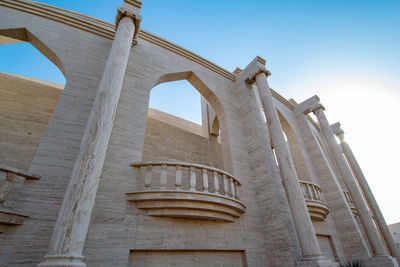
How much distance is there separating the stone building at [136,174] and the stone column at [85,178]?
0.02m

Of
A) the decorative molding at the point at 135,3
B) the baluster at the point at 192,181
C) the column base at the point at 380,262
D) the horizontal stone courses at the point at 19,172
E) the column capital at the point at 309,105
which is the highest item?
the column capital at the point at 309,105

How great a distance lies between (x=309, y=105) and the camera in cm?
1212

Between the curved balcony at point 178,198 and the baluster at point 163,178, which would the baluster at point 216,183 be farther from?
the baluster at point 163,178

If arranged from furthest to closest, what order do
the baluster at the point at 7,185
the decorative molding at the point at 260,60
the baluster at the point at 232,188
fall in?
the decorative molding at the point at 260,60, the baluster at the point at 232,188, the baluster at the point at 7,185

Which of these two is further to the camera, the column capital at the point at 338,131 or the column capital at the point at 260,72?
the column capital at the point at 338,131

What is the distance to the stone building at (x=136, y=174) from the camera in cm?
389

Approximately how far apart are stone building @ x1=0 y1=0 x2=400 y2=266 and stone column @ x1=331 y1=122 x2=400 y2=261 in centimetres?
10

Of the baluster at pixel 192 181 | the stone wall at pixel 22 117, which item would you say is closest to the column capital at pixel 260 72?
the baluster at pixel 192 181

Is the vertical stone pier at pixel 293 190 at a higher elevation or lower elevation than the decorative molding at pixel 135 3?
lower

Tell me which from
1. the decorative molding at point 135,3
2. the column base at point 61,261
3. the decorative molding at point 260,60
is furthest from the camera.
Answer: the decorative molding at point 260,60

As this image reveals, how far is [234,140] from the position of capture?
7812mm

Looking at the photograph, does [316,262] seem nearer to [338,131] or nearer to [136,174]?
[136,174]

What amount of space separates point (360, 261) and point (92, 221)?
920 cm

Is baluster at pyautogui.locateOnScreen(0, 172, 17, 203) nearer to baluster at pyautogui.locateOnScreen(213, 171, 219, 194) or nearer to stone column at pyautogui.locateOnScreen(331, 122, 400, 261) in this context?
baluster at pyautogui.locateOnScreen(213, 171, 219, 194)
